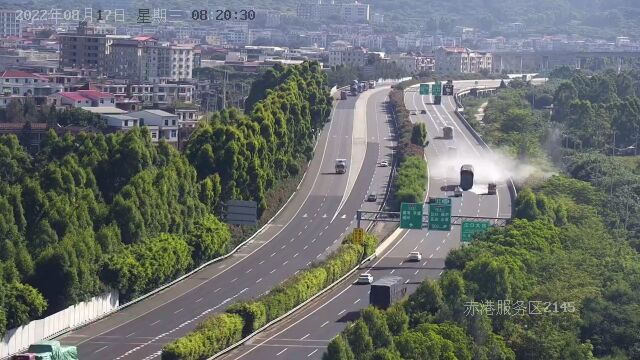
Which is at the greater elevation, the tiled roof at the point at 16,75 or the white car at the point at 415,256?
the tiled roof at the point at 16,75

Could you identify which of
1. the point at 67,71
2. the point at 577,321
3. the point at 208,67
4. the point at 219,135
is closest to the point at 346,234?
the point at 219,135

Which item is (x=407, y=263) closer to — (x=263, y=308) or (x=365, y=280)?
(x=365, y=280)

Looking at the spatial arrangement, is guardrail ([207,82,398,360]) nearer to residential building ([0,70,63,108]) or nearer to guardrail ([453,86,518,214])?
guardrail ([453,86,518,214])

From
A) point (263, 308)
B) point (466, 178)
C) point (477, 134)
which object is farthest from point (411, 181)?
point (263, 308)

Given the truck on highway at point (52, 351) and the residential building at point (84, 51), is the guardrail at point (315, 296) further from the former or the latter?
the residential building at point (84, 51)

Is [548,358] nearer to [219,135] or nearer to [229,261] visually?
[229,261]

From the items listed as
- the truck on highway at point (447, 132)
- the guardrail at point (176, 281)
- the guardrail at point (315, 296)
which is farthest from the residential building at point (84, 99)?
the guardrail at point (176, 281)
